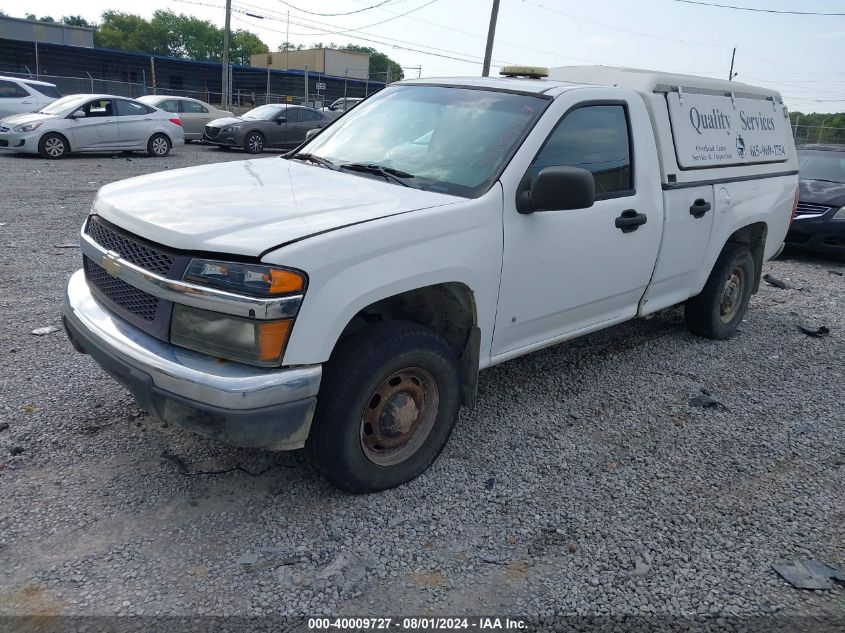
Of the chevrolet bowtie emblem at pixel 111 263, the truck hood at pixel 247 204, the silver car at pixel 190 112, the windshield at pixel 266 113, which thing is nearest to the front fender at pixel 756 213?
the truck hood at pixel 247 204

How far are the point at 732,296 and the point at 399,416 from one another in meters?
3.97

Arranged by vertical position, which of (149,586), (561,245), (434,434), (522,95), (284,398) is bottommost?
(149,586)

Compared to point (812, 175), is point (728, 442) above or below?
below

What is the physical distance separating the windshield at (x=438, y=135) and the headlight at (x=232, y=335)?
1.31 metres

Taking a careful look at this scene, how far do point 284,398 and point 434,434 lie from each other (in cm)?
100

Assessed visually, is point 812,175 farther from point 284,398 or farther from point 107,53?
point 107,53

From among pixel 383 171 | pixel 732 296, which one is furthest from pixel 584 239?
pixel 732 296

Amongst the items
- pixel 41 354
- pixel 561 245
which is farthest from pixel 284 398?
pixel 41 354

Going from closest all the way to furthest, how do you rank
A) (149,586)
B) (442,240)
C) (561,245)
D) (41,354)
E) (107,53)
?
1. (149,586)
2. (442,240)
3. (561,245)
4. (41,354)
5. (107,53)

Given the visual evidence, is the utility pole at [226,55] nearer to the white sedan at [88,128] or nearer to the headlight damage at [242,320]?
the white sedan at [88,128]

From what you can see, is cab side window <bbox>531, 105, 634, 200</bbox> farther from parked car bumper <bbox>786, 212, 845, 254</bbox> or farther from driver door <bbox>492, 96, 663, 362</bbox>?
parked car bumper <bbox>786, 212, 845, 254</bbox>

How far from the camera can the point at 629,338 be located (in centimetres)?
594

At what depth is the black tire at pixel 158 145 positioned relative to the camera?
54.6 feet

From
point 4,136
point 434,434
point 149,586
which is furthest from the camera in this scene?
point 4,136
